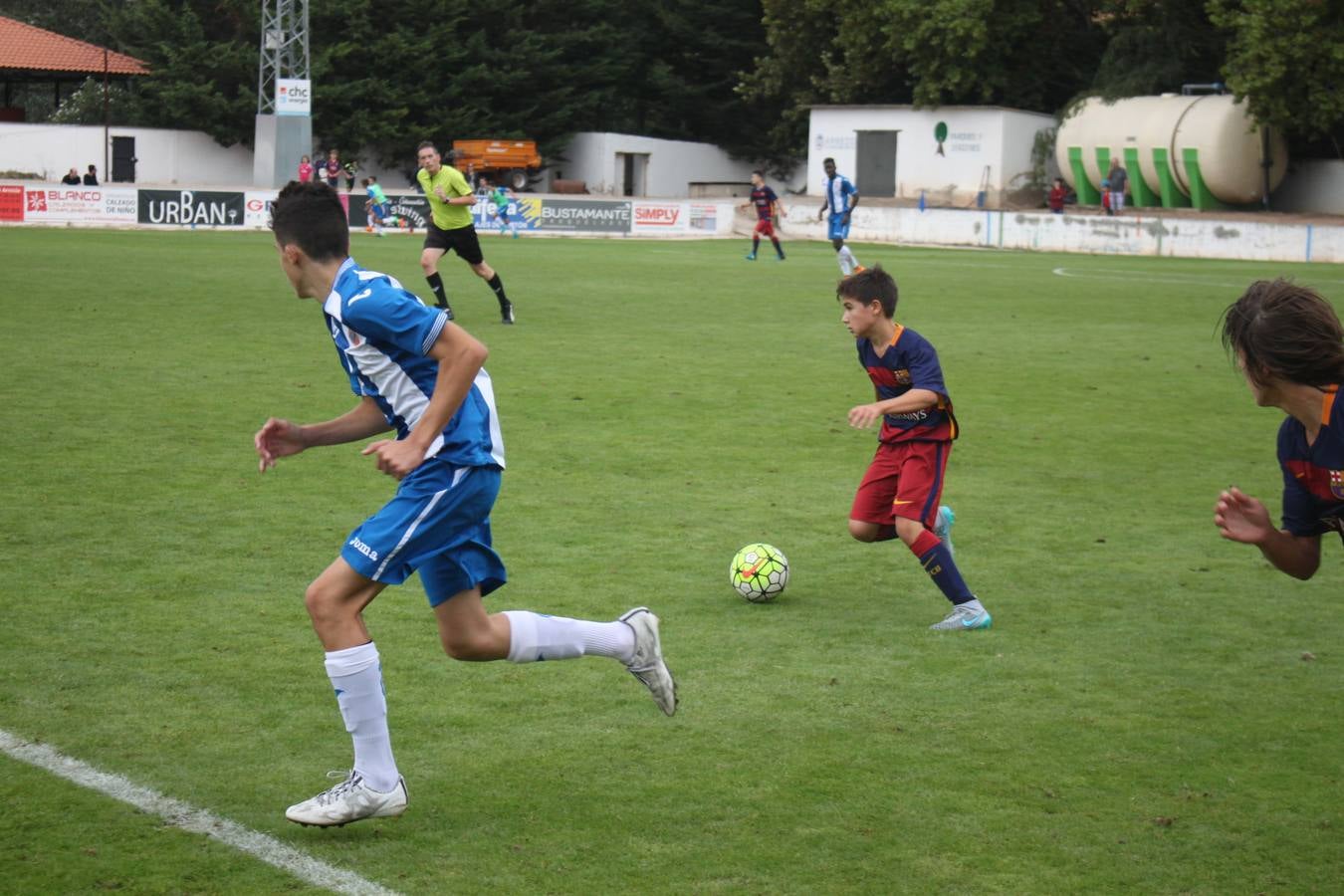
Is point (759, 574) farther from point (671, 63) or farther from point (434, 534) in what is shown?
point (671, 63)

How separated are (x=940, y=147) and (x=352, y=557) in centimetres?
5133

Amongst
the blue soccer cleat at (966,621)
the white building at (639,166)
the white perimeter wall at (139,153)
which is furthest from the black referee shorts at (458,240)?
the white building at (639,166)

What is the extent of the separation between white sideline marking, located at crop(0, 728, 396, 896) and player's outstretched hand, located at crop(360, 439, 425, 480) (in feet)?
3.51

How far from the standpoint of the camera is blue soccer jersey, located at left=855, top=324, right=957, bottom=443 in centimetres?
659

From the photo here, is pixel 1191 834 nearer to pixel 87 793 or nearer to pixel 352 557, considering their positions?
pixel 352 557

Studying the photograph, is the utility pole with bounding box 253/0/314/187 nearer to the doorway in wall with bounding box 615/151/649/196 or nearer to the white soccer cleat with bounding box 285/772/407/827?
the doorway in wall with bounding box 615/151/649/196

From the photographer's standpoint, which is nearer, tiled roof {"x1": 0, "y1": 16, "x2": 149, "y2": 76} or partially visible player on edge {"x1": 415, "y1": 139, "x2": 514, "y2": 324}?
partially visible player on edge {"x1": 415, "y1": 139, "x2": 514, "y2": 324}

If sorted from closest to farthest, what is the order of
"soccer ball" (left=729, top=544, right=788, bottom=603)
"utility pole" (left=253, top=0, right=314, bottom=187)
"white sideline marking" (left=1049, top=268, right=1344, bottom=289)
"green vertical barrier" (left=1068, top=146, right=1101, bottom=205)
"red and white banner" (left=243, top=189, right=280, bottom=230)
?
"soccer ball" (left=729, top=544, right=788, bottom=603), "white sideline marking" (left=1049, top=268, right=1344, bottom=289), "red and white banner" (left=243, top=189, right=280, bottom=230), "utility pole" (left=253, top=0, right=314, bottom=187), "green vertical barrier" (left=1068, top=146, right=1101, bottom=205)

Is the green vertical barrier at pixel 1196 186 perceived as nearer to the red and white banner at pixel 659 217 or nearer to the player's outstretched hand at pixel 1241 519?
the red and white banner at pixel 659 217

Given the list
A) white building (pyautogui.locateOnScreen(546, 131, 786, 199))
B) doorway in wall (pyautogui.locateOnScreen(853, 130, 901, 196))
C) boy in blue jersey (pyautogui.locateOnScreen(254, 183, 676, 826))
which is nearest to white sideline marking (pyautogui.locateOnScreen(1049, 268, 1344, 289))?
doorway in wall (pyautogui.locateOnScreen(853, 130, 901, 196))

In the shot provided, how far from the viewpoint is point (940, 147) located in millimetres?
53406

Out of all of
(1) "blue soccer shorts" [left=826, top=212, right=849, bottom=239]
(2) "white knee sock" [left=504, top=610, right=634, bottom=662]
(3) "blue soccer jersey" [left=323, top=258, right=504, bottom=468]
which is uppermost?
(1) "blue soccer shorts" [left=826, top=212, right=849, bottom=239]

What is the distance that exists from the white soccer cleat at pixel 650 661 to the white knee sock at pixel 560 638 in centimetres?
3

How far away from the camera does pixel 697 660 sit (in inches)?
239
